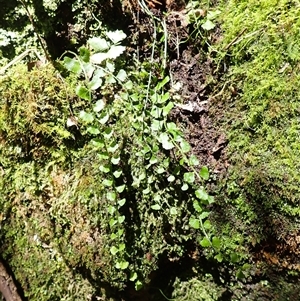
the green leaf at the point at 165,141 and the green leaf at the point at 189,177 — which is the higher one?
the green leaf at the point at 165,141

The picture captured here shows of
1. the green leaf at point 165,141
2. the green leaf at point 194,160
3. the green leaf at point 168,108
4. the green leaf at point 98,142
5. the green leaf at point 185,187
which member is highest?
the green leaf at point 98,142

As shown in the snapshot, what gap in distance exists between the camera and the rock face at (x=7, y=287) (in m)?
1.92

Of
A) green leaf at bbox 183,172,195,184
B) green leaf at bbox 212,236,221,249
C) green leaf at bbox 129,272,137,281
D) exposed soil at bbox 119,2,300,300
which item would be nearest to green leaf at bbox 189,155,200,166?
green leaf at bbox 183,172,195,184

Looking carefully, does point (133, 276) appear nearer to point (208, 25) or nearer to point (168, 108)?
point (168, 108)

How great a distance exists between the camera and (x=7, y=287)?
194 centimetres

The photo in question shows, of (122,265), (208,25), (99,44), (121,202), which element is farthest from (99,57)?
(122,265)

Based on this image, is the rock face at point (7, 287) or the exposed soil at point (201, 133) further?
the rock face at point (7, 287)

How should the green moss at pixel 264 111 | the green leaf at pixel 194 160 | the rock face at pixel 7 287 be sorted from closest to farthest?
the green moss at pixel 264 111 → the green leaf at pixel 194 160 → the rock face at pixel 7 287

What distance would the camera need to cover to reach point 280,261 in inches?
60.2

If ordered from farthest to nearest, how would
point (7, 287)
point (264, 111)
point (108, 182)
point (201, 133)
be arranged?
point (7, 287), point (201, 133), point (108, 182), point (264, 111)

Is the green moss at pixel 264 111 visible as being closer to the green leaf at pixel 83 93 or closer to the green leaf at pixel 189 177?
the green leaf at pixel 189 177

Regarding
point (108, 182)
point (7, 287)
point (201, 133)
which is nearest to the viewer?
point (108, 182)

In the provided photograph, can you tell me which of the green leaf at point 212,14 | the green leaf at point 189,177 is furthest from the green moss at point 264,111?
the green leaf at point 189,177

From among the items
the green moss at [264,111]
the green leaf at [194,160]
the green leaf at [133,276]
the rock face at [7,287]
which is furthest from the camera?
the rock face at [7,287]
